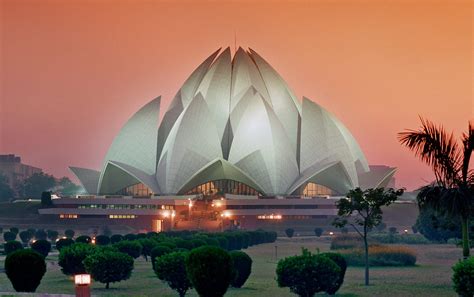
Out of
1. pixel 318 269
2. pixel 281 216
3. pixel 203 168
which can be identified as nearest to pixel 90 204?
pixel 203 168

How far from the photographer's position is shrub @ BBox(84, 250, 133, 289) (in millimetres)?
40000

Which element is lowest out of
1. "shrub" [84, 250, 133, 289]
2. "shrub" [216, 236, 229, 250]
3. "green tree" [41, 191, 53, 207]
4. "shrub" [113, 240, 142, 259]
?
"shrub" [84, 250, 133, 289]

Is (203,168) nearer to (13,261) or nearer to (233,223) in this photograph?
(233,223)

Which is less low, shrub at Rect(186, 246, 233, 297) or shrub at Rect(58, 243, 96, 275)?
shrub at Rect(58, 243, 96, 275)

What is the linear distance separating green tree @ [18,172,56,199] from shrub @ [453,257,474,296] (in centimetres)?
16431

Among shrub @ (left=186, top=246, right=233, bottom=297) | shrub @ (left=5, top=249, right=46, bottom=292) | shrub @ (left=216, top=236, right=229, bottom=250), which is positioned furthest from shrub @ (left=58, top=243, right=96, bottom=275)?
shrub @ (left=216, top=236, right=229, bottom=250)

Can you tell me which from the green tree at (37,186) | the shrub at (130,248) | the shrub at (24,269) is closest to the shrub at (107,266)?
the shrub at (24,269)

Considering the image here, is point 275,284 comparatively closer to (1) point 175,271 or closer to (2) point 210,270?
(1) point 175,271

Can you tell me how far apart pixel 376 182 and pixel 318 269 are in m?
94.7

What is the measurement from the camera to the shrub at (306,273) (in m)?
35.3

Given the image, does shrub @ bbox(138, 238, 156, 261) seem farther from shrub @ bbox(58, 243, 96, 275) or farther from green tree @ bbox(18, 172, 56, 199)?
green tree @ bbox(18, 172, 56, 199)

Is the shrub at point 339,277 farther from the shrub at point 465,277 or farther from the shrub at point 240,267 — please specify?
the shrub at point 465,277

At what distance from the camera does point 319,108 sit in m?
121

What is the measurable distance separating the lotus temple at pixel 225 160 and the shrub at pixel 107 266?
227 ft
